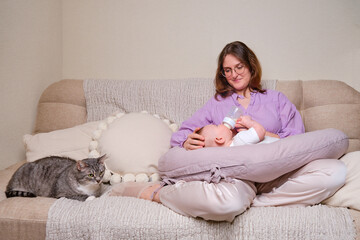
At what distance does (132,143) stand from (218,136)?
1.70 ft

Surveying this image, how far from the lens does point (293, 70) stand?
230cm

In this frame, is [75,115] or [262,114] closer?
[262,114]

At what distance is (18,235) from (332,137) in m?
1.44

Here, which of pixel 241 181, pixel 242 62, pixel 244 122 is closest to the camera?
pixel 241 181

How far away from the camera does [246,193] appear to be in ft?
4.56

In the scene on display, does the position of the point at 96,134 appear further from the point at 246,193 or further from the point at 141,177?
the point at 246,193

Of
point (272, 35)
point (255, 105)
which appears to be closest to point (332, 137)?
point (255, 105)

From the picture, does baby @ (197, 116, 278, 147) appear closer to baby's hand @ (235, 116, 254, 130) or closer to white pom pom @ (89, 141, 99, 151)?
baby's hand @ (235, 116, 254, 130)

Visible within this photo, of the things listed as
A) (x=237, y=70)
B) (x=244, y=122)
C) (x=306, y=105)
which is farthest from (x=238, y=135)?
(x=306, y=105)

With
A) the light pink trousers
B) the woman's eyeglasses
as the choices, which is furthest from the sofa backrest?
the light pink trousers

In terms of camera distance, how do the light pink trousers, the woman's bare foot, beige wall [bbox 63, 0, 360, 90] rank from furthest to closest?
beige wall [bbox 63, 0, 360, 90] < the woman's bare foot < the light pink trousers

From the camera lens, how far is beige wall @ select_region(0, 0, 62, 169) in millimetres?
1960

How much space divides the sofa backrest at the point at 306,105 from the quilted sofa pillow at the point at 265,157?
1.55 ft

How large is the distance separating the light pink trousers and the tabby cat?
37cm
